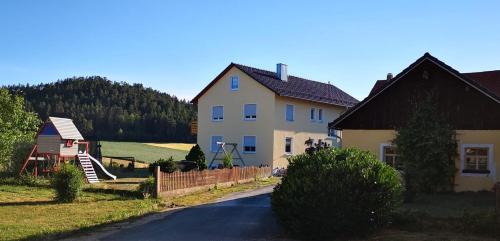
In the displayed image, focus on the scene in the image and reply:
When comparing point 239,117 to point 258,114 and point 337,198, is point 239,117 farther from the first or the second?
Result: point 337,198

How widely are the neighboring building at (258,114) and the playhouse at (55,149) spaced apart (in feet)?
41.2

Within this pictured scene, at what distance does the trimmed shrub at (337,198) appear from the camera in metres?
12.1

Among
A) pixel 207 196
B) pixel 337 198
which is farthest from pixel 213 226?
pixel 207 196

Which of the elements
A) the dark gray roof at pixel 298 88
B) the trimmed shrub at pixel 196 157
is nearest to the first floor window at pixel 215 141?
the dark gray roof at pixel 298 88

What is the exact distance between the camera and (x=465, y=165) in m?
22.8

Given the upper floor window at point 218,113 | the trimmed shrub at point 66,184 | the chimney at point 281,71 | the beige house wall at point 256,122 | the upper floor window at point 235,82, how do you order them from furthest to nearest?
1. the chimney at point 281,71
2. the upper floor window at point 218,113
3. the upper floor window at point 235,82
4. the beige house wall at point 256,122
5. the trimmed shrub at point 66,184

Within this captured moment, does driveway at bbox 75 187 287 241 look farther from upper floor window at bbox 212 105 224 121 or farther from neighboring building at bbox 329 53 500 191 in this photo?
upper floor window at bbox 212 105 224 121

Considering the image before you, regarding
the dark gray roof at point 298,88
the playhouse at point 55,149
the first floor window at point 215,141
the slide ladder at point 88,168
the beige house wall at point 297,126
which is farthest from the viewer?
the first floor window at point 215,141

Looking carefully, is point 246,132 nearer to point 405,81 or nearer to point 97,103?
point 405,81

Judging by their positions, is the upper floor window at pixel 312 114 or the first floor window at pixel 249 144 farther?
the upper floor window at pixel 312 114

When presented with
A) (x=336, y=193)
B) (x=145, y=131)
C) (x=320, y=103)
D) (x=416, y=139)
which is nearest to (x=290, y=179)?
(x=336, y=193)

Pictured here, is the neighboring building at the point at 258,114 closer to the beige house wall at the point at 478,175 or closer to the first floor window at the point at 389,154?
the first floor window at the point at 389,154

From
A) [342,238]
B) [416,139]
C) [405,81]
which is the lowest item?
[342,238]

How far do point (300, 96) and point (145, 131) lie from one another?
171ft
